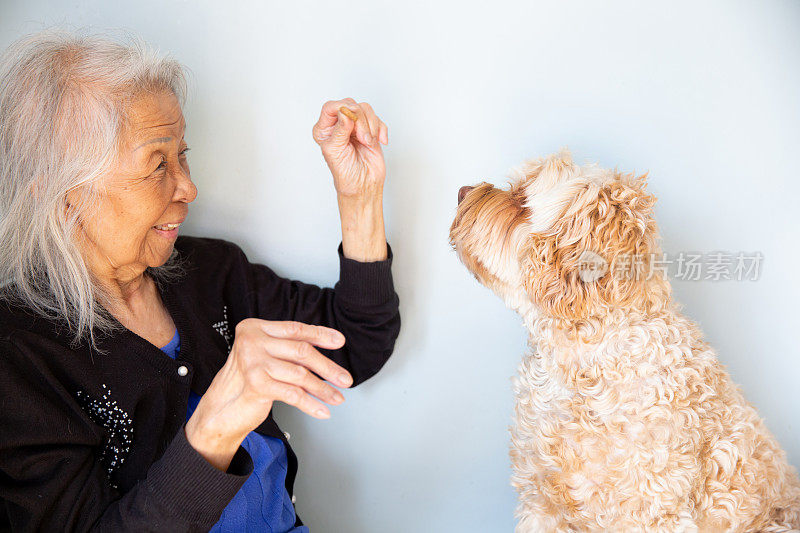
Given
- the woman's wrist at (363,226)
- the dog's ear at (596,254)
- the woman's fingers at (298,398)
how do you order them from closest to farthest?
the woman's fingers at (298,398), the dog's ear at (596,254), the woman's wrist at (363,226)

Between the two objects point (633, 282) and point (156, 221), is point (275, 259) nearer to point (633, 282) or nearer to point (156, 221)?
point (156, 221)

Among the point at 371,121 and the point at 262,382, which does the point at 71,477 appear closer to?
the point at 262,382

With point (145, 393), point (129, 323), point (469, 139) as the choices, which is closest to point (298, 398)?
point (145, 393)

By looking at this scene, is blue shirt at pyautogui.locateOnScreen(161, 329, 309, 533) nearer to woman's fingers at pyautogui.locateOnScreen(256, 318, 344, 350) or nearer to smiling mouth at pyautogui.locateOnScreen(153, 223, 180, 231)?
smiling mouth at pyautogui.locateOnScreen(153, 223, 180, 231)

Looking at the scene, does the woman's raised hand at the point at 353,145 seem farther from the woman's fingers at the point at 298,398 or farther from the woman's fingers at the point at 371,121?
the woman's fingers at the point at 298,398

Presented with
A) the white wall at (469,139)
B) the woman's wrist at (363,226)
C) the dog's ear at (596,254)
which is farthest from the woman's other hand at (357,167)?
the dog's ear at (596,254)

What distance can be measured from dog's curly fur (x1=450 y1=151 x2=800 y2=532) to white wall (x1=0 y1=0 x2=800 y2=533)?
0.97 feet

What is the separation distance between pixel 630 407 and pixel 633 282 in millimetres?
205

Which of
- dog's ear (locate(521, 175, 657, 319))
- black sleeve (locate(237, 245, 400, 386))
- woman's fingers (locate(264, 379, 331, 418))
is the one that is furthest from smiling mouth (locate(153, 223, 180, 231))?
dog's ear (locate(521, 175, 657, 319))

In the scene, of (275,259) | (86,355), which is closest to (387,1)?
(275,259)

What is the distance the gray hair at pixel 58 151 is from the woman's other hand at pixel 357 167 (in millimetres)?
310

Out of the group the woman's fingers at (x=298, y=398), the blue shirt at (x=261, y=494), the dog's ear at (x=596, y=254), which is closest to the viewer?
the woman's fingers at (x=298, y=398)

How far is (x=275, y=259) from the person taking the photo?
1.42 meters

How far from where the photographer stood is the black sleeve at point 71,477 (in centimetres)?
84
